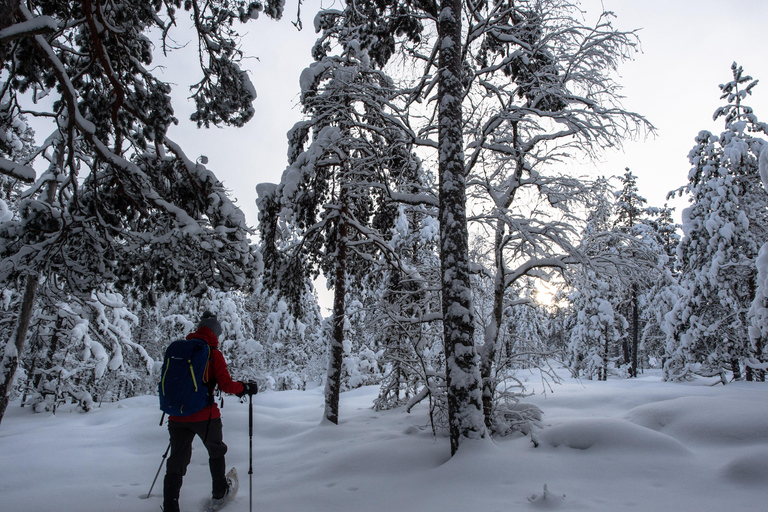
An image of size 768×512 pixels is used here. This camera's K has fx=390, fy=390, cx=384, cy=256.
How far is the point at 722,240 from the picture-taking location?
14766mm

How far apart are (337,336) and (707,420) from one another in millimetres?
7363

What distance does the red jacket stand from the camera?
14.1ft

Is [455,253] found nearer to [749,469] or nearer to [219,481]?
[749,469]

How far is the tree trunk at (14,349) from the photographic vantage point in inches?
334

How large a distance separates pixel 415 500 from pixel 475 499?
0.63 meters

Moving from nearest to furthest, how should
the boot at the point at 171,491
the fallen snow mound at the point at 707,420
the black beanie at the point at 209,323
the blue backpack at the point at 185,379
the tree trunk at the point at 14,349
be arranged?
the boot at the point at 171,491, the blue backpack at the point at 185,379, the black beanie at the point at 209,323, the fallen snow mound at the point at 707,420, the tree trunk at the point at 14,349

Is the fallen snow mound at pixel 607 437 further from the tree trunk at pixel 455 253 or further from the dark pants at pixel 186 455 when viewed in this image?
the dark pants at pixel 186 455

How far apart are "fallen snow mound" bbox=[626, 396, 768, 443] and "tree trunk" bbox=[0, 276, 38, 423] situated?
12.1 metres

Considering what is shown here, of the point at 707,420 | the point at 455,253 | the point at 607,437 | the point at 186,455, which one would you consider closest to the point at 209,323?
the point at 186,455

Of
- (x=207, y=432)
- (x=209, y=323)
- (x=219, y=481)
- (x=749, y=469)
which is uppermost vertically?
(x=209, y=323)

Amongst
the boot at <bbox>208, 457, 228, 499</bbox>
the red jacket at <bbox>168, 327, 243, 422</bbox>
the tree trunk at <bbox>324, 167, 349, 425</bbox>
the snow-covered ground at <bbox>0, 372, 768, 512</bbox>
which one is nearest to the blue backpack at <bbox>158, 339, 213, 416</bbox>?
the red jacket at <bbox>168, 327, 243, 422</bbox>

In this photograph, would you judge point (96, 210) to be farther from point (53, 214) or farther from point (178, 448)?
point (178, 448)

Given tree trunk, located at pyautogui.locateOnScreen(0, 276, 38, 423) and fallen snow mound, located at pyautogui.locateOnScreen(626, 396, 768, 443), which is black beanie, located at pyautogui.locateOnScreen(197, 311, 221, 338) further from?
tree trunk, located at pyautogui.locateOnScreen(0, 276, 38, 423)

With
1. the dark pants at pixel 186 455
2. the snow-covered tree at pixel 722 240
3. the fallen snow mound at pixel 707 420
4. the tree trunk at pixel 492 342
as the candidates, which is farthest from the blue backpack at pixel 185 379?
the snow-covered tree at pixel 722 240
